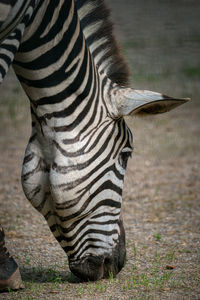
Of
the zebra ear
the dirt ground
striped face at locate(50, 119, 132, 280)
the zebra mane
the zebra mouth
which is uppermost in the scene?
the zebra mane

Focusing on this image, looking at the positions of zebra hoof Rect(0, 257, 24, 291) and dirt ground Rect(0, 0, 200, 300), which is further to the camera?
dirt ground Rect(0, 0, 200, 300)

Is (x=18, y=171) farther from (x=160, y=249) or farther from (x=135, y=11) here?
(x=135, y=11)

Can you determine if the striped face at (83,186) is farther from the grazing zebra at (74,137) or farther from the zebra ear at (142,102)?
the zebra ear at (142,102)

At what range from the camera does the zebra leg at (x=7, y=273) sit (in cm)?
366

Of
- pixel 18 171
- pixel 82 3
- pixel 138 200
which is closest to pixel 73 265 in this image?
pixel 82 3

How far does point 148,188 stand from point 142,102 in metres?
3.56

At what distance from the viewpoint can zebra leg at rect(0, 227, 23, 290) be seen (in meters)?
3.66

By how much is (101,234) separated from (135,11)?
39.6 ft

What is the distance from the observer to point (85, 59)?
140 inches

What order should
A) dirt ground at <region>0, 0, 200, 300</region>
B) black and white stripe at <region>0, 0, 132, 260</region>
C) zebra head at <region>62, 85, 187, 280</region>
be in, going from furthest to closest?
dirt ground at <region>0, 0, 200, 300</region>, zebra head at <region>62, 85, 187, 280</region>, black and white stripe at <region>0, 0, 132, 260</region>

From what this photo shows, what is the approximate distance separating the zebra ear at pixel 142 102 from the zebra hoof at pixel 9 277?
4.46ft

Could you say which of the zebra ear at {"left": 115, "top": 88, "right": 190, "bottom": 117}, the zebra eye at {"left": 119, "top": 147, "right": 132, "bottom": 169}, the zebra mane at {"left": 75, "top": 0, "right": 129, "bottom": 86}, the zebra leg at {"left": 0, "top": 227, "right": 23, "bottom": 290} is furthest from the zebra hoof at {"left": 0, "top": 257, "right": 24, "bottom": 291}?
the zebra mane at {"left": 75, "top": 0, "right": 129, "bottom": 86}

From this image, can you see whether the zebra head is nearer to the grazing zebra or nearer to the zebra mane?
the grazing zebra

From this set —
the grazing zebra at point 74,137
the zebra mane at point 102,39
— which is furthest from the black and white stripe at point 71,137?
the zebra mane at point 102,39
